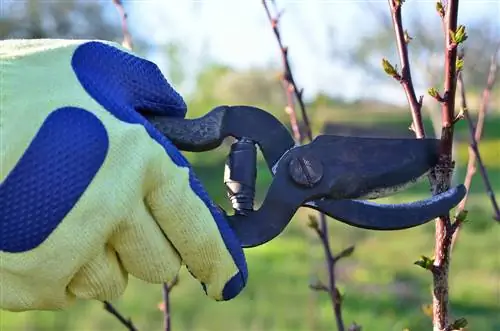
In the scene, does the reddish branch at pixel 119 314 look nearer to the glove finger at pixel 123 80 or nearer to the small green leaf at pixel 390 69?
the glove finger at pixel 123 80

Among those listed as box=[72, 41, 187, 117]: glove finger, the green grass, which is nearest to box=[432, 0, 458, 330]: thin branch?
box=[72, 41, 187, 117]: glove finger

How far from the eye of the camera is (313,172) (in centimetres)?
129

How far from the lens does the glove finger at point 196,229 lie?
1.08 meters

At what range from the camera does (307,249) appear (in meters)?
7.52

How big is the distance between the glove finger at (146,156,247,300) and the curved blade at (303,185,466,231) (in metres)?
0.21

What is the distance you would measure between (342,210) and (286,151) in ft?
0.49

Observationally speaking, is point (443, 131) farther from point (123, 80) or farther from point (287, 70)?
point (287, 70)

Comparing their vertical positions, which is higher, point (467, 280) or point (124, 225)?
point (124, 225)

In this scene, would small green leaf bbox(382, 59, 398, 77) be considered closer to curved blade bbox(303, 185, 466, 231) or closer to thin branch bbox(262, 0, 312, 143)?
curved blade bbox(303, 185, 466, 231)

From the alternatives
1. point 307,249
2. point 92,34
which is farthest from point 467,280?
point 92,34

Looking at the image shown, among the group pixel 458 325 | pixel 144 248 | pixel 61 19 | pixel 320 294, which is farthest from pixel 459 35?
pixel 61 19

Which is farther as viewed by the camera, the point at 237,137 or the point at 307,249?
the point at 307,249

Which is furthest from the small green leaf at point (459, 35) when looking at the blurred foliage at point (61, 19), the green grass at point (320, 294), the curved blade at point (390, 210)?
the blurred foliage at point (61, 19)

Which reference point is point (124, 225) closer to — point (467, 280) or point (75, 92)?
point (75, 92)
